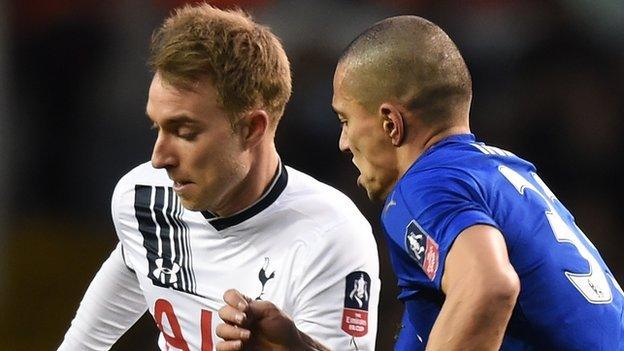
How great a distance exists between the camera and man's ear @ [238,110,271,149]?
3.34 metres

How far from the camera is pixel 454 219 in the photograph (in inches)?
91.8

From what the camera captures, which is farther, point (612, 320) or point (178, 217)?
point (178, 217)

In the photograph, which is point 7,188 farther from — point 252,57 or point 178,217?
point 252,57

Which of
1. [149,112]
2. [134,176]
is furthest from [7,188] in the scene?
[149,112]

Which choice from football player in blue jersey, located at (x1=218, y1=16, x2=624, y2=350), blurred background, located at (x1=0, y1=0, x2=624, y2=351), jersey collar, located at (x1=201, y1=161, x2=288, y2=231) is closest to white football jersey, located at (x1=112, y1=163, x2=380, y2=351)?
jersey collar, located at (x1=201, y1=161, x2=288, y2=231)

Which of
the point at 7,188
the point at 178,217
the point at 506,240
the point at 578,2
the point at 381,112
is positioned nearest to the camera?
the point at 506,240

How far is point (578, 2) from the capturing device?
6.92m

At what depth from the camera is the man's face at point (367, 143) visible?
8.99 feet

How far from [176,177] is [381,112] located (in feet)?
2.52

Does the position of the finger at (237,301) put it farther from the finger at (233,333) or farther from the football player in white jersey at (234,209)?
the football player in white jersey at (234,209)

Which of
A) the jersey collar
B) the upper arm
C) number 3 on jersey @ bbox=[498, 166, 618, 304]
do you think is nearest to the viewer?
the upper arm

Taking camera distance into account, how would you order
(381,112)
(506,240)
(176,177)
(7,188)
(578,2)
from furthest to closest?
1. (578,2)
2. (7,188)
3. (176,177)
4. (381,112)
5. (506,240)

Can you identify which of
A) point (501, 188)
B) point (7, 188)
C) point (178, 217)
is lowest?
point (7, 188)

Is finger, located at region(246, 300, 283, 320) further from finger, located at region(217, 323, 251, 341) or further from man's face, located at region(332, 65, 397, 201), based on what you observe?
man's face, located at region(332, 65, 397, 201)
